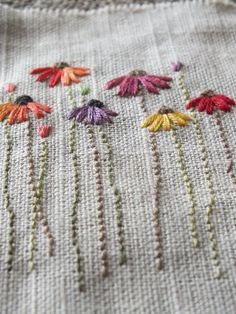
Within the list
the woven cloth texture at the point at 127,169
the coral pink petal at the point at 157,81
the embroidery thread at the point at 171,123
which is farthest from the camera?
the coral pink petal at the point at 157,81

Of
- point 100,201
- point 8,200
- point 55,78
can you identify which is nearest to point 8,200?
point 8,200

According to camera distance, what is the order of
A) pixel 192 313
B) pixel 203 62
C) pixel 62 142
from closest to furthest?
pixel 192 313, pixel 62 142, pixel 203 62

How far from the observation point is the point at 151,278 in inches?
19.5

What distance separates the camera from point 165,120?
0.64 meters

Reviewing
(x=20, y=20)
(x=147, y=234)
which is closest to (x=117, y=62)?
(x=20, y=20)

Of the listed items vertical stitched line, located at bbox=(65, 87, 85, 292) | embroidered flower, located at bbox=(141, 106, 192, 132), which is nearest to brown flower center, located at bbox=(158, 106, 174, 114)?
embroidered flower, located at bbox=(141, 106, 192, 132)

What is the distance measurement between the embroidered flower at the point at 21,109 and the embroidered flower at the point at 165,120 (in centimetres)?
13

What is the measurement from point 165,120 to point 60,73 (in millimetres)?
177

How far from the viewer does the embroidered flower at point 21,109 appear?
64 cm

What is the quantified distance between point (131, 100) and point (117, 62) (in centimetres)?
9

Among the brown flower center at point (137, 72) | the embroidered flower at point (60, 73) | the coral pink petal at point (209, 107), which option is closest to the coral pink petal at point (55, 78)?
the embroidered flower at point (60, 73)

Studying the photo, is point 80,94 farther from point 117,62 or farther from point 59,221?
point 59,221

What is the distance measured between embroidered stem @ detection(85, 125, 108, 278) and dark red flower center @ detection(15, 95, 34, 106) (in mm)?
94

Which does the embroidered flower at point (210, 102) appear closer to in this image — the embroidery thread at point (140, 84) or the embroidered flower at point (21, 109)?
the embroidery thread at point (140, 84)
